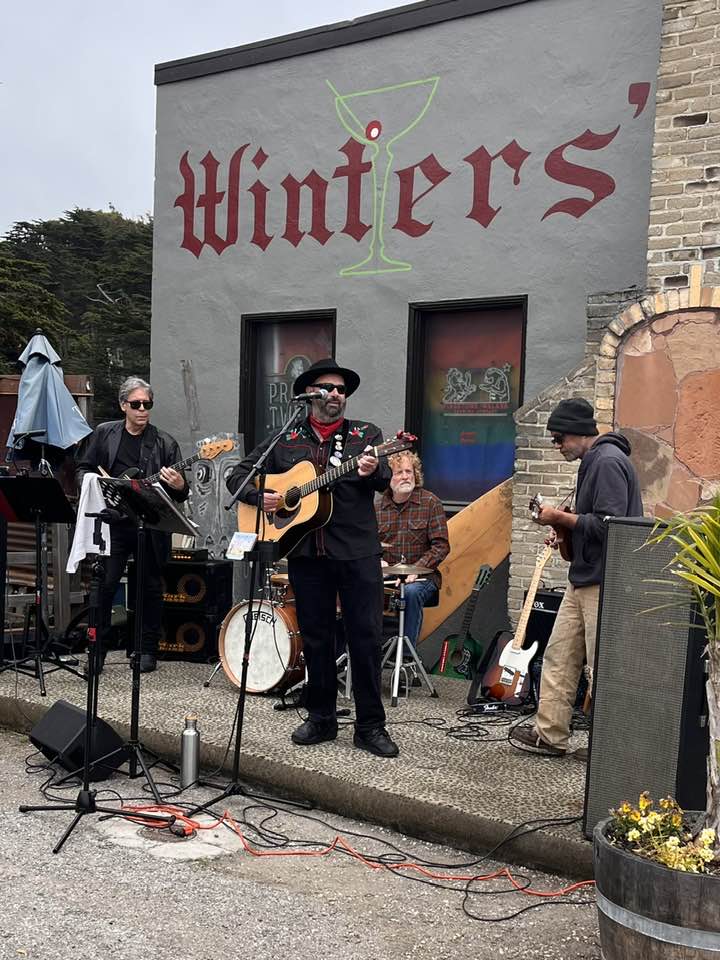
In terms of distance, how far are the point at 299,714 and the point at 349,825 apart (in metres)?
1.61

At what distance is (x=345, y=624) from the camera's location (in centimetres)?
575

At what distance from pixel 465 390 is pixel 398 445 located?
3609mm

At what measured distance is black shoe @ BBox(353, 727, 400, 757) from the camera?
5.52 meters

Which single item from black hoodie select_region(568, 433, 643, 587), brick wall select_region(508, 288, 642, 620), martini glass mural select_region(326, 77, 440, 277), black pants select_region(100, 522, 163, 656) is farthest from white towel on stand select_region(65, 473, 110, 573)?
black hoodie select_region(568, 433, 643, 587)

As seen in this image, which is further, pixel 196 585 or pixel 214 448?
pixel 214 448

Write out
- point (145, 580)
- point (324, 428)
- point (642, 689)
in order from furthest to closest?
point (145, 580) < point (324, 428) < point (642, 689)

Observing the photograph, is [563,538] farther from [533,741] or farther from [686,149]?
[686,149]

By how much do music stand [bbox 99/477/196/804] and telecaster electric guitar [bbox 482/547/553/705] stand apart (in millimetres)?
2167

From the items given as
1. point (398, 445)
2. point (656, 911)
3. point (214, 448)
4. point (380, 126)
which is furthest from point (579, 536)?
point (380, 126)

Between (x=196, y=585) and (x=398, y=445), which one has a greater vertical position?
(x=398, y=445)

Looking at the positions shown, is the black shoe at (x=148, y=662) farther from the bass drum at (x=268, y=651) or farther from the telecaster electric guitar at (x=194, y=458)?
the telecaster electric guitar at (x=194, y=458)

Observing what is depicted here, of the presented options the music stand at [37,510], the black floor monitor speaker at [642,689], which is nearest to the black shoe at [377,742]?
the black floor monitor speaker at [642,689]

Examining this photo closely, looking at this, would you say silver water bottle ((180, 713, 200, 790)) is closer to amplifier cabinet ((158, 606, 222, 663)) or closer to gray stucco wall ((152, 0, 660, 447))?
amplifier cabinet ((158, 606, 222, 663))

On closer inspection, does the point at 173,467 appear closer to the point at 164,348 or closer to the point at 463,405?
the point at 463,405
